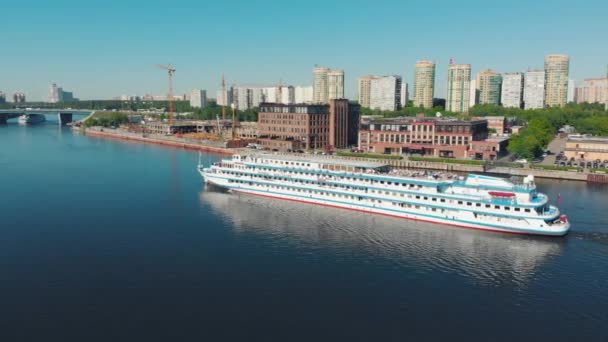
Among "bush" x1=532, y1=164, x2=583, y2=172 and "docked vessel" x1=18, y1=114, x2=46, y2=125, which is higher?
"docked vessel" x1=18, y1=114, x2=46, y2=125

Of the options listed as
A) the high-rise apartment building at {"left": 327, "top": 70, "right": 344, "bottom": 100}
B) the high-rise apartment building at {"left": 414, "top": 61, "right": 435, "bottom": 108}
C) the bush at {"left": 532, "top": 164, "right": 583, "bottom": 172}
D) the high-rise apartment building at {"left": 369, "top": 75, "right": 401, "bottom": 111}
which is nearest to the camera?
the bush at {"left": 532, "top": 164, "right": 583, "bottom": 172}

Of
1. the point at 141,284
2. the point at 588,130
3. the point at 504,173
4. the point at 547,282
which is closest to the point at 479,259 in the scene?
the point at 547,282

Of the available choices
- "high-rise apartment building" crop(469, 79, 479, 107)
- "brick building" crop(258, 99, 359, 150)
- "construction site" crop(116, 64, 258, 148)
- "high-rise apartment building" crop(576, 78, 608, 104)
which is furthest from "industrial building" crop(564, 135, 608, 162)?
"high-rise apartment building" crop(576, 78, 608, 104)

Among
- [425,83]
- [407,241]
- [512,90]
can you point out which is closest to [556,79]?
[512,90]

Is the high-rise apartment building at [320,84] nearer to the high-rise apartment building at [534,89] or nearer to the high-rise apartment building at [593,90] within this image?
the high-rise apartment building at [534,89]

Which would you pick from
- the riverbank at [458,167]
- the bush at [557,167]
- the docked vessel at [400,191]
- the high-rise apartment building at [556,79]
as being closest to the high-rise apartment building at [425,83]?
the high-rise apartment building at [556,79]

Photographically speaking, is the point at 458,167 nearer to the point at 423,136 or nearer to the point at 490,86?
the point at 423,136

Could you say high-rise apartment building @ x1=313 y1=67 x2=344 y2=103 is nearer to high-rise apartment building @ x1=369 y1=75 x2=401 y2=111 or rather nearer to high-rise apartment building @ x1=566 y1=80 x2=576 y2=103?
high-rise apartment building @ x1=369 y1=75 x2=401 y2=111

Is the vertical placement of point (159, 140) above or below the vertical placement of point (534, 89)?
below
